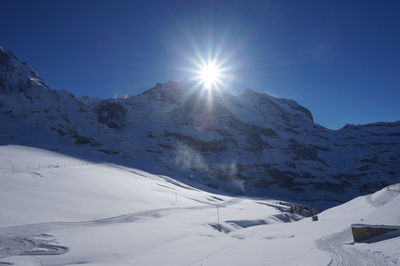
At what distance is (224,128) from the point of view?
625 feet

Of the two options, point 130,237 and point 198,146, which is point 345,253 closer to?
point 130,237

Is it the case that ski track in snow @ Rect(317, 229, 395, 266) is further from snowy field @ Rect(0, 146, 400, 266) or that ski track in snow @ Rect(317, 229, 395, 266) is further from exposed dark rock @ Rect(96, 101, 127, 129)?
exposed dark rock @ Rect(96, 101, 127, 129)

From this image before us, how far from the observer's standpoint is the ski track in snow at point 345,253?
1068 cm

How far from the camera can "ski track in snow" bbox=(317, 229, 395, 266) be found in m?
10.7

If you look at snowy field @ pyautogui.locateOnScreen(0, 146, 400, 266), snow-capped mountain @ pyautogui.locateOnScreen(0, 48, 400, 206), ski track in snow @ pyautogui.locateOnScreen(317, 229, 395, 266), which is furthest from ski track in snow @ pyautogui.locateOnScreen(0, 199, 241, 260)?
snow-capped mountain @ pyautogui.locateOnScreen(0, 48, 400, 206)

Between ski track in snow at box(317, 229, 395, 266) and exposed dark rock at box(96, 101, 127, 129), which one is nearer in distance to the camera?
ski track in snow at box(317, 229, 395, 266)

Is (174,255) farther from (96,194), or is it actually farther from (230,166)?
(230,166)

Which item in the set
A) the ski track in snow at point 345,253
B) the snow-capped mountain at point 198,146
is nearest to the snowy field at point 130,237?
the ski track in snow at point 345,253

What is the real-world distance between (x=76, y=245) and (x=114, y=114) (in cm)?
16561

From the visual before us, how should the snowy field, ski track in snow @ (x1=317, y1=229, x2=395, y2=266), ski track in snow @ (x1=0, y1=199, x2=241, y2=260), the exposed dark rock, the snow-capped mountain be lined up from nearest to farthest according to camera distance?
ski track in snow @ (x1=317, y1=229, x2=395, y2=266), the snowy field, ski track in snow @ (x1=0, y1=199, x2=241, y2=260), the snow-capped mountain, the exposed dark rock

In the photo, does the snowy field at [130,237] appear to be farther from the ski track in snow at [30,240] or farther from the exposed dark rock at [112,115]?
the exposed dark rock at [112,115]

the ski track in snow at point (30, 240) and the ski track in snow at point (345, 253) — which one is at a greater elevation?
the ski track in snow at point (30, 240)

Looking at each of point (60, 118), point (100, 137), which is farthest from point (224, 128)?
point (60, 118)

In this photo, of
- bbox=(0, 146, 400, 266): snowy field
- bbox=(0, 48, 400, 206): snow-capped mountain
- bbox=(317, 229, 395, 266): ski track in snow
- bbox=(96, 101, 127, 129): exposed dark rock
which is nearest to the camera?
bbox=(317, 229, 395, 266): ski track in snow
